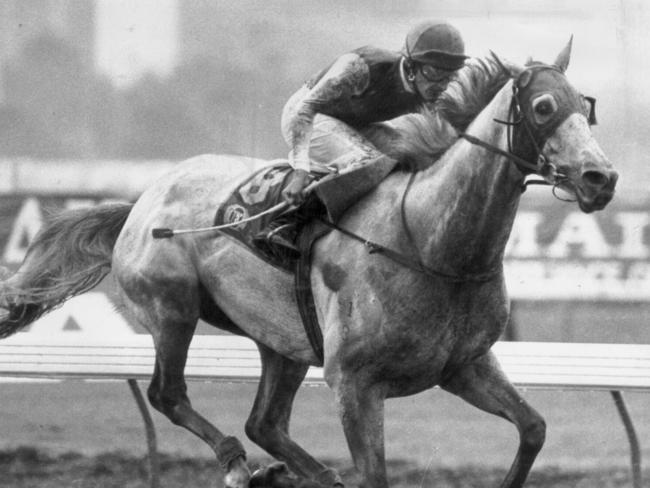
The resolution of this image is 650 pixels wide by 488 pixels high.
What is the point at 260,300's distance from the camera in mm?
6344

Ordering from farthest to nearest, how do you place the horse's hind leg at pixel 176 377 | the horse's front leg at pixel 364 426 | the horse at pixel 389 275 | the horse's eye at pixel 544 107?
1. the horse's hind leg at pixel 176 377
2. the horse's front leg at pixel 364 426
3. the horse at pixel 389 275
4. the horse's eye at pixel 544 107

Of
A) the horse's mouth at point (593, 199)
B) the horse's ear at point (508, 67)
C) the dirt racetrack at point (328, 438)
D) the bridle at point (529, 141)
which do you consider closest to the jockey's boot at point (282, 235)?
the bridle at point (529, 141)

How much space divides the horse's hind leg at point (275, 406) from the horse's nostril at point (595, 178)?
6.40 ft

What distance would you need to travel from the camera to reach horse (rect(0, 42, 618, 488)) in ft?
17.9

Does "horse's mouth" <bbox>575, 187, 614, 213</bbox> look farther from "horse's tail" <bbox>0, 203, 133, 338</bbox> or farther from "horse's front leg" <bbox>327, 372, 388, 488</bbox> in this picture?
"horse's tail" <bbox>0, 203, 133, 338</bbox>

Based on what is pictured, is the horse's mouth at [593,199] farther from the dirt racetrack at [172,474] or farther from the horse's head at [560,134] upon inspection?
the dirt racetrack at [172,474]

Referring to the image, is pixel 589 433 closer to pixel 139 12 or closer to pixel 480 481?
pixel 480 481

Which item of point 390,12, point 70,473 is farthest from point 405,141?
point 70,473

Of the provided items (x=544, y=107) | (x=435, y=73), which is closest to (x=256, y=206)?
(x=435, y=73)

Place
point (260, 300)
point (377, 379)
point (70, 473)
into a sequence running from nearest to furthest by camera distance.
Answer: point (377, 379), point (260, 300), point (70, 473)

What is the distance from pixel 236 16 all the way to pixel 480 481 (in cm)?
238

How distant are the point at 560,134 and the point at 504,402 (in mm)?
1121

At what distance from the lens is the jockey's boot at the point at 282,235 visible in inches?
241

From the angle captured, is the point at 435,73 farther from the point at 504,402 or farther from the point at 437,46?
the point at 504,402
